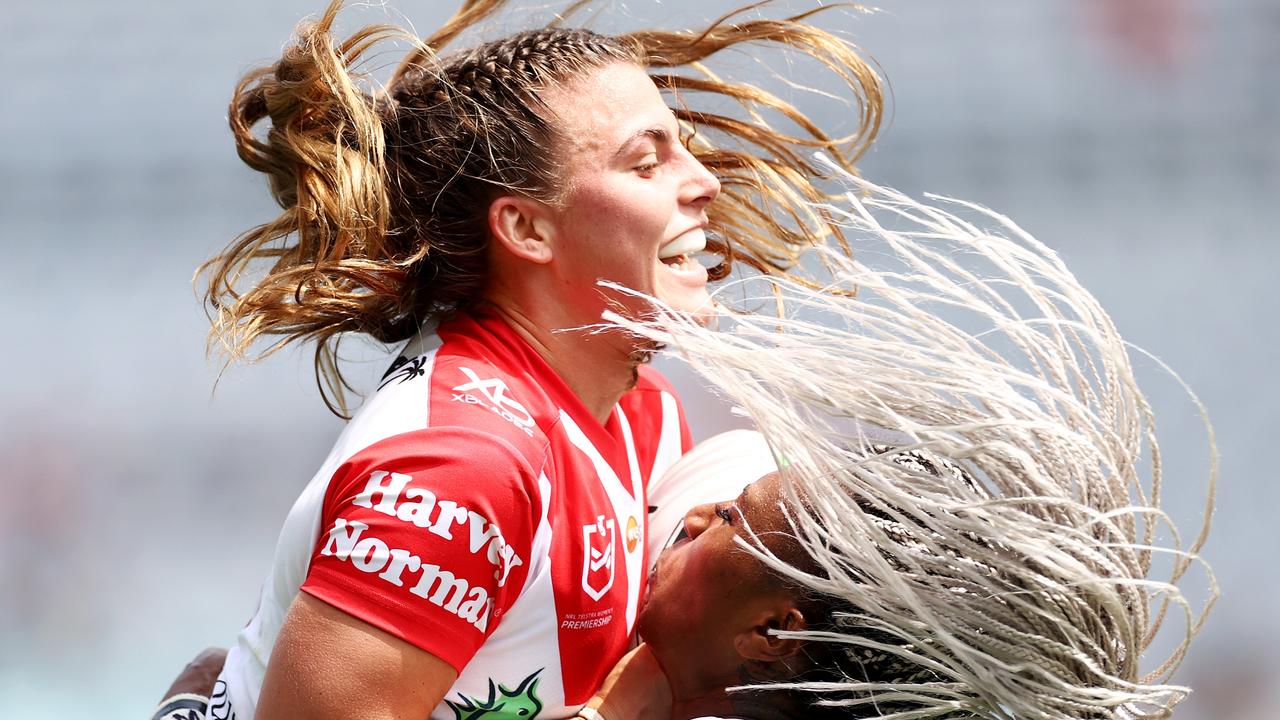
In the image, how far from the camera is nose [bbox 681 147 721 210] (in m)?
2.20

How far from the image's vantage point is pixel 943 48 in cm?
780

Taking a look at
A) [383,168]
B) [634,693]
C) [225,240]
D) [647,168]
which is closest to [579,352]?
[647,168]

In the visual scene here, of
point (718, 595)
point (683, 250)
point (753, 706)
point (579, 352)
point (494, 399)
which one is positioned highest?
point (683, 250)

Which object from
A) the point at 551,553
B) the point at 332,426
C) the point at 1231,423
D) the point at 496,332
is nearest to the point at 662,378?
the point at 496,332

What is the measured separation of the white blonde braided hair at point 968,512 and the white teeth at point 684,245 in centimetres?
21

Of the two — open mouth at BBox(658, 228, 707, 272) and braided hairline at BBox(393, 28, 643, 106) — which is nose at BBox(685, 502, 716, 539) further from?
braided hairline at BBox(393, 28, 643, 106)

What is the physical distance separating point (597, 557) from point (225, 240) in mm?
5655

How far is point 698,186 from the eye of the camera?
220 centimetres

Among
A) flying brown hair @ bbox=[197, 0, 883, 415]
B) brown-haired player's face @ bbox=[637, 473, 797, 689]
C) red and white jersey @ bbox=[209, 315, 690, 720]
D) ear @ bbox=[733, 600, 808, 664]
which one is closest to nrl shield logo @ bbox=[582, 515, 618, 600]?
red and white jersey @ bbox=[209, 315, 690, 720]

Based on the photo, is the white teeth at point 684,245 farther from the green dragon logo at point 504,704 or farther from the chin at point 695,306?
the green dragon logo at point 504,704

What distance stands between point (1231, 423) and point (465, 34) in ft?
17.1

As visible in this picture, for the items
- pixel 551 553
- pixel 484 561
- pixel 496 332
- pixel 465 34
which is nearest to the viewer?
pixel 484 561

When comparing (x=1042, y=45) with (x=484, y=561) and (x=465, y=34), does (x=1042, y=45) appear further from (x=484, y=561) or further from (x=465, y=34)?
(x=484, y=561)

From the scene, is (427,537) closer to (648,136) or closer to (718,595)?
(718,595)
